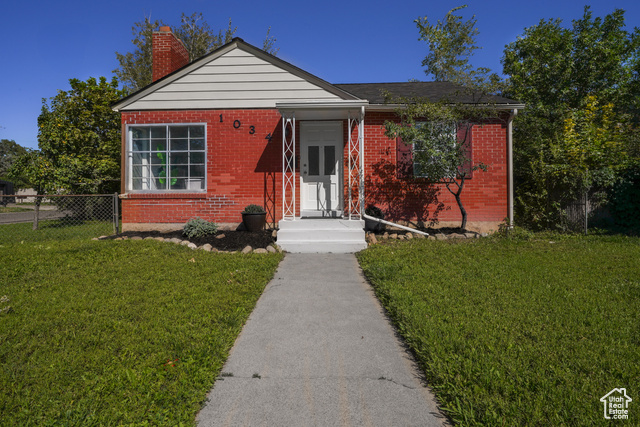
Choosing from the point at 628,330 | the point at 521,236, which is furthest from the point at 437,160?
the point at 628,330

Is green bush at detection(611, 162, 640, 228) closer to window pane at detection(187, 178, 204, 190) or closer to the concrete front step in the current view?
the concrete front step

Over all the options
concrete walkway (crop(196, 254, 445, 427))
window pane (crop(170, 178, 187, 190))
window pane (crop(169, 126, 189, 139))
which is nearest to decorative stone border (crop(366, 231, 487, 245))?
concrete walkway (crop(196, 254, 445, 427))

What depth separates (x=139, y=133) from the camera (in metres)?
10.2

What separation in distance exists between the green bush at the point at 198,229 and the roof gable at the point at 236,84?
3.28 metres

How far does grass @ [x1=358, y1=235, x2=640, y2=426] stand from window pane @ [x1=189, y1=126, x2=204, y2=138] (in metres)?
6.18

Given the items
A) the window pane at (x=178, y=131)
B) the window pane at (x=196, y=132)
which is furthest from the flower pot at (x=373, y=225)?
the window pane at (x=178, y=131)

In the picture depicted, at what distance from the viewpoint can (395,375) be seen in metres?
2.86

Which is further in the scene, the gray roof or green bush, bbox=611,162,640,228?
green bush, bbox=611,162,640,228

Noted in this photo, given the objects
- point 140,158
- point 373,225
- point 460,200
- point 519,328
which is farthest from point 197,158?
point 519,328

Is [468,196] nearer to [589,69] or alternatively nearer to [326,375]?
[326,375]

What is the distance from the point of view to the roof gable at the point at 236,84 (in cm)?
970

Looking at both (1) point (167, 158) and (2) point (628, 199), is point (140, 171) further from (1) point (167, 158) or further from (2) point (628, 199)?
(2) point (628, 199)

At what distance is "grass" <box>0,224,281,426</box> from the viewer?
7.82 ft

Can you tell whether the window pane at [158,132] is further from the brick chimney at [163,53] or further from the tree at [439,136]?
the tree at [439,136]
